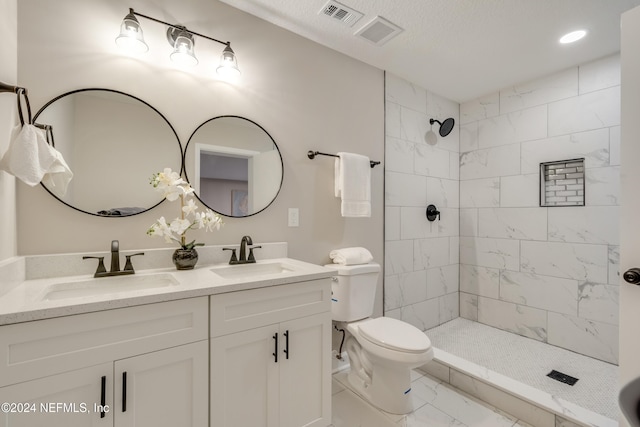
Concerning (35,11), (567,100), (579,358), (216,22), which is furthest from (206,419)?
(567,100)

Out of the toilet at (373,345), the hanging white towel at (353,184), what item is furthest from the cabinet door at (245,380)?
the hanging white towel at (353,184)

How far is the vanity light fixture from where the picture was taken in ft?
4.55

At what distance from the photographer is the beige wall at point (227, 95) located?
51.6 inches

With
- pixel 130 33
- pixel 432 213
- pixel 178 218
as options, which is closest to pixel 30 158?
pixel 178 218

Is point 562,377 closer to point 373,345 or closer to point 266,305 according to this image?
point 373,345

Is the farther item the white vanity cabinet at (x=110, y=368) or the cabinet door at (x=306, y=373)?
the cabinet door at (x=306, y=373)

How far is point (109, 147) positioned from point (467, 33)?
232 cm

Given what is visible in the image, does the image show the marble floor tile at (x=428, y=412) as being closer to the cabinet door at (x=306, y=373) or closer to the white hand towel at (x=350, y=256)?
the cabinet door at (x=306, y=373)

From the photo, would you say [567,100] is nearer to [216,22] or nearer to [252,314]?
[216,22]

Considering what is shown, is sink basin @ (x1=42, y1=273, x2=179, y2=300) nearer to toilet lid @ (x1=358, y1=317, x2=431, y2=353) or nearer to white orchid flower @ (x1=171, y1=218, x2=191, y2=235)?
white orchid flower @ (x1=171, y1=218, x2=191, y2=235)

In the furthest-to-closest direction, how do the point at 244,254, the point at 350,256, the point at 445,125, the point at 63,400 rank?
the point at 445,125 → the point at 350,256 → the point at 244,254 → the point at 63,400

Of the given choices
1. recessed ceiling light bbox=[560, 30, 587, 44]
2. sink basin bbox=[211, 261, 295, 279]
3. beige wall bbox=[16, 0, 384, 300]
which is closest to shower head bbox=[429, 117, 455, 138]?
beige wall bbox=[16, 0, 384, 300]

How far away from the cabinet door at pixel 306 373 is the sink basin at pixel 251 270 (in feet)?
1.02

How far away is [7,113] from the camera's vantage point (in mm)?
1115
